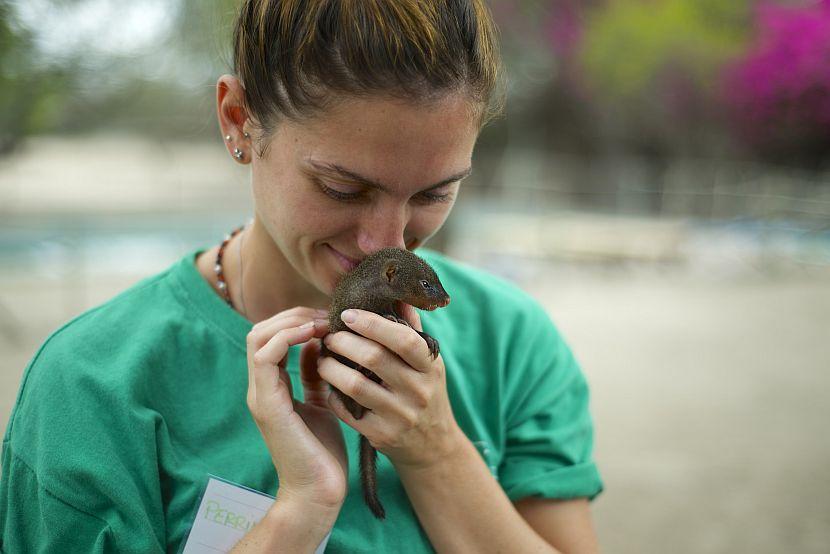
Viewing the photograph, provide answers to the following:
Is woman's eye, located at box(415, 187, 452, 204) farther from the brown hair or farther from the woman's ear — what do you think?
the woman's ear

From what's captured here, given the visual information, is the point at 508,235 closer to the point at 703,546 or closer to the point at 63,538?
the point at 703,546

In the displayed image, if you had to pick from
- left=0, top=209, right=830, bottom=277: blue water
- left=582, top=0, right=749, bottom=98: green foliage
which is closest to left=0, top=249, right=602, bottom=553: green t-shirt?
left=582, top=0, right=749, bottom=98: green foliage

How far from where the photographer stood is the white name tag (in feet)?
3.91

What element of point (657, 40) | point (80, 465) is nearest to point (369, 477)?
point (80, 465)

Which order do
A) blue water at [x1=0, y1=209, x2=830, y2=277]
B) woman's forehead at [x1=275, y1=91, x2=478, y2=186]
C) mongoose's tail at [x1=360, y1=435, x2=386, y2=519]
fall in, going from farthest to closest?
blue water at [x1=0, y1=209, x2=830, y2=277], mongoose's tail at [x1=360, y1=435, x2=386, y2=519], woman's forehead at [x1=275, y1=91, x2=478, y2=186]

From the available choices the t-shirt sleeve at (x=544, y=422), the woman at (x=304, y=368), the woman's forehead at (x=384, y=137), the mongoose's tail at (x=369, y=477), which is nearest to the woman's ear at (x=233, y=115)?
the woman at (x=304, y=368)

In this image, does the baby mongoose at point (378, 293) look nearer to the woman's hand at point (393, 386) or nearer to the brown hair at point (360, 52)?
the woman's hand at point (393, 386)

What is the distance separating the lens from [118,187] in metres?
11.4

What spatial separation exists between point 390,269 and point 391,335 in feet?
0.52

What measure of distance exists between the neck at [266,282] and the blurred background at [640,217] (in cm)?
46

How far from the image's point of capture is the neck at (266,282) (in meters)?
1.40

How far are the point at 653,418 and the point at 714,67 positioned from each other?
94.5 inches

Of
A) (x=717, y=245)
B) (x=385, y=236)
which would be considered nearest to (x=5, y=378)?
(x=385, y=236)

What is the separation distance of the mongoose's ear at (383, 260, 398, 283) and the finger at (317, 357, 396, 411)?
0.58 ft
